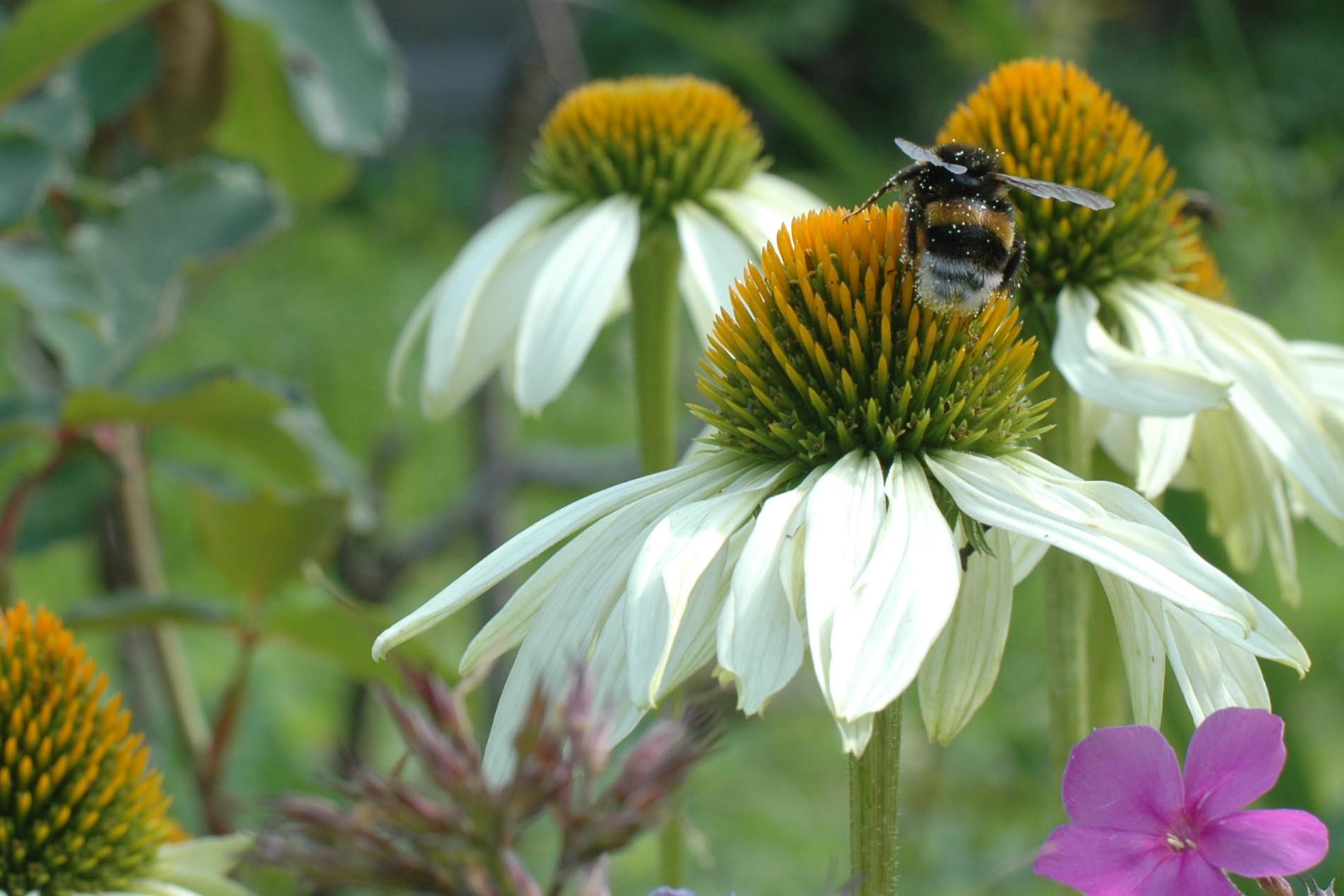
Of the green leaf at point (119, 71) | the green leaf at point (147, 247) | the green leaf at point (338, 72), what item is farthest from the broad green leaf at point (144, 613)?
the green leaf at point (119, 71)

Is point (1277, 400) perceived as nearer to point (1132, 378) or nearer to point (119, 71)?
point (1132, 378)

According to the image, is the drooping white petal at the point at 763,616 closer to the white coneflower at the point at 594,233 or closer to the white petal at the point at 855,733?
the white petal at the point at 855,733

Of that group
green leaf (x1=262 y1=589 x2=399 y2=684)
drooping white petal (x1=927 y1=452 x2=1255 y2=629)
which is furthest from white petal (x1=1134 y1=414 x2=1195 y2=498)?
green leaf (x1=262 y1=589 x2=399 y2=684)

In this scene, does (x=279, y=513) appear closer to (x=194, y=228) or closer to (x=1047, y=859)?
(x=194, y=228)

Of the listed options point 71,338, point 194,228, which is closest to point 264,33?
point 194,228

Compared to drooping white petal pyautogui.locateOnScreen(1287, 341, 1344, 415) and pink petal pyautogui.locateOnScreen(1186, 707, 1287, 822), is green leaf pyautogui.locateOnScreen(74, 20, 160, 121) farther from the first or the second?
pink petal pyautogui.locateOnScreen(1186, 707, 1287, 822)

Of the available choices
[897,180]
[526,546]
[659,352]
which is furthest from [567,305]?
[526,546]

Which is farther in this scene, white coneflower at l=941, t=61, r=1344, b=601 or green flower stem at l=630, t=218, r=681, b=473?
green flower stem at l=630, t=218, r=681, b=473
